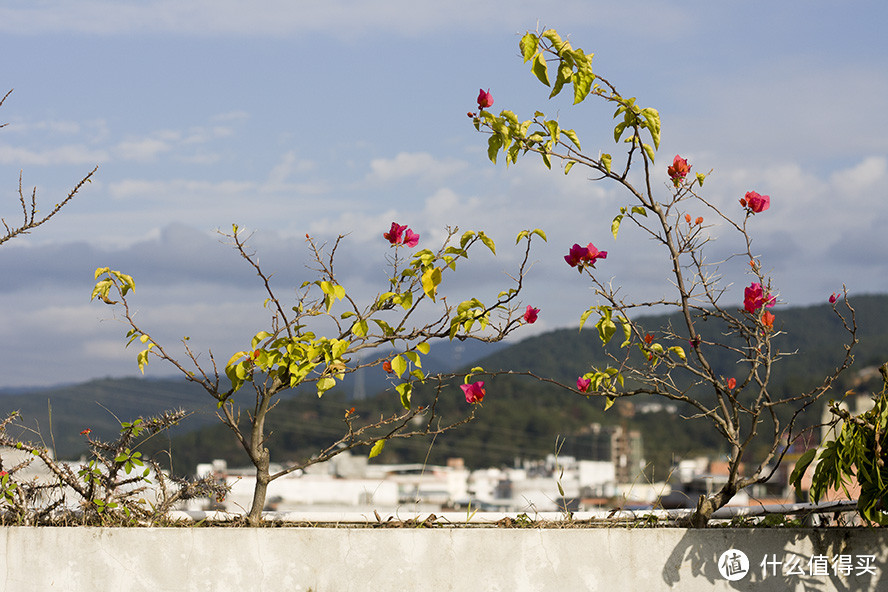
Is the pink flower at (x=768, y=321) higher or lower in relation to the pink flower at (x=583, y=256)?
lower

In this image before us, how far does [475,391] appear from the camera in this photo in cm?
321

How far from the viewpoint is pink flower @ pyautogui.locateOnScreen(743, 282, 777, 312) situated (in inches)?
126

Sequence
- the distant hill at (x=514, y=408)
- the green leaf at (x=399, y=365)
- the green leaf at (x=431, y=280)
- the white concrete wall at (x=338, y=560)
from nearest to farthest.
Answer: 1. the white concrete wall at (x=338, y=560)
2. the green leaf at (x=399, y=365)
3. the green leaf at (x=431, y=280)
4. the distant hill at (x=514, y=408)

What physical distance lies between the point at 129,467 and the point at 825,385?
2.55 metres

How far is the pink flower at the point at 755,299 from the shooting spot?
321 cm

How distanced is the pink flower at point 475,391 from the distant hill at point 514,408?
43.9 metres

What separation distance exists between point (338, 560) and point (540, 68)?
1842 mm

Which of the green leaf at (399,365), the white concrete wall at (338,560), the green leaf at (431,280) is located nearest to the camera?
the white concrete wall at (338,560)

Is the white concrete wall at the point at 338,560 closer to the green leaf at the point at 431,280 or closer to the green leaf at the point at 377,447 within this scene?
the green leaf at the point at 377,447

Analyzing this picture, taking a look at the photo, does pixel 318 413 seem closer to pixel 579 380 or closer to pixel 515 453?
pixel 515 453

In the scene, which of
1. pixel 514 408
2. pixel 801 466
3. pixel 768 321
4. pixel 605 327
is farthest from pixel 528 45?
pixel 514 408

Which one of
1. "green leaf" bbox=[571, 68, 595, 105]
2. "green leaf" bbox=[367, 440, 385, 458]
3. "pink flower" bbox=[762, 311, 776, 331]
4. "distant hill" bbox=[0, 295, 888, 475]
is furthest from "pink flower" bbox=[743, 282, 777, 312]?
"distant hill" bbox=[0, 295, 888, 475]

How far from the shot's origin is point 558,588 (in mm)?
2998

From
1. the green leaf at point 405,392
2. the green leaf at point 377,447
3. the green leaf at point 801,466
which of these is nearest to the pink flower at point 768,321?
the green leaf at point 801,466
